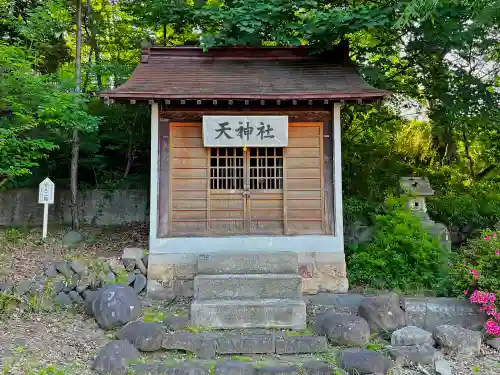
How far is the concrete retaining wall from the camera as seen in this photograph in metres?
10.5

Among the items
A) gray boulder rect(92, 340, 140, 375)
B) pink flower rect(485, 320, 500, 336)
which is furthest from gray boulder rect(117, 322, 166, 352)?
pink flower rect(485, 320, 500, 336)

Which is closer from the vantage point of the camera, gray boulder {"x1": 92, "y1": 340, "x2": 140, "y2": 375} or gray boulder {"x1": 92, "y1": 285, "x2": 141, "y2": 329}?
gray boulder {"x1": 92, "y1": 340, "x2": 140, "y2": 375}

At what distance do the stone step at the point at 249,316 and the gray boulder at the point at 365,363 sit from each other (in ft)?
3.22

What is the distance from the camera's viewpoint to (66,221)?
10469 millimetres

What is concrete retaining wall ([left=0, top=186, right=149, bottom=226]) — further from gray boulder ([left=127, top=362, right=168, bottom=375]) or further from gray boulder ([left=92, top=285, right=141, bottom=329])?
gray boulder ([left=127, top=362, right=168, bottom=375])

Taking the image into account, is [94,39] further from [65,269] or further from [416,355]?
[416,355]

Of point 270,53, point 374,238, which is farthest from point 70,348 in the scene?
point 270,53

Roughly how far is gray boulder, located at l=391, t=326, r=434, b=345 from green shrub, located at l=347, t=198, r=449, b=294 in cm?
150

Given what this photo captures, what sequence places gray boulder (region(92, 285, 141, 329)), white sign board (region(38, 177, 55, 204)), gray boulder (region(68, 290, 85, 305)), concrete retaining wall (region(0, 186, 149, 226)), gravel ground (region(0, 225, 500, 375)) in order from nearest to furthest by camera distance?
gravel ground (region(0, 225, 500, 375)) < gray boulder (region(92, 285, 141, 329)) < gray boulder (region(68, 290, 85, 305)) < white sign board (region(38, 177, 55, 204)) < concrete retaining wall (region(0, 186, 149, 226))

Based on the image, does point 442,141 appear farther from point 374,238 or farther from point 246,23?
point 246,23

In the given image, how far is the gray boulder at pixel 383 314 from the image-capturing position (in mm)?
5702

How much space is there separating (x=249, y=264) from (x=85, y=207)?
6363mm

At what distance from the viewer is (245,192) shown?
7.34m

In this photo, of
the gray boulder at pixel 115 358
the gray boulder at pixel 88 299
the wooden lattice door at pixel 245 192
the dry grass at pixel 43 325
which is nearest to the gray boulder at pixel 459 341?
the wooden lattice door at pixel 245 192
